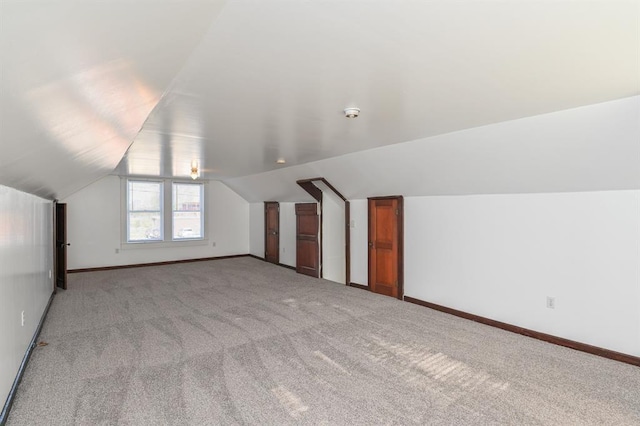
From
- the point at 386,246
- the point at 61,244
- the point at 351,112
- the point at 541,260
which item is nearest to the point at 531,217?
the point at 541,260

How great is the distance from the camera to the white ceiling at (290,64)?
1184 millimetres

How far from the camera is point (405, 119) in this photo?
3.05m

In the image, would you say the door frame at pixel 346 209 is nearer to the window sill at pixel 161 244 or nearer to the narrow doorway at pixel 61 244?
the window sill at pixel 161 244

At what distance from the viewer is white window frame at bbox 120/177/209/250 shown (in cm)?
796

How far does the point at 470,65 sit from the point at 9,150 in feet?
8.60

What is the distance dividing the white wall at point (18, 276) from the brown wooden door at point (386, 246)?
4550mm

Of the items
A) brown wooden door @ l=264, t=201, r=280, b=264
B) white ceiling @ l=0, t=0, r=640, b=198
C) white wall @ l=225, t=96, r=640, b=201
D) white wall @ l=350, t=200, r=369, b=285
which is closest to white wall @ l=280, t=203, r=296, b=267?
brown wooden door @ l=264, t=201, r=280, b=264

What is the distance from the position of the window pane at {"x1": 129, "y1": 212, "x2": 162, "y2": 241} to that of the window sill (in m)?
0.14

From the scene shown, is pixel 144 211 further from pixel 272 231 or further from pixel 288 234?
pixel 288 234

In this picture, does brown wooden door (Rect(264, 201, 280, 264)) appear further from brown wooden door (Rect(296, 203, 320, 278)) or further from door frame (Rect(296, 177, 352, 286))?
door frame (Rect(296, 177, 352, 286))

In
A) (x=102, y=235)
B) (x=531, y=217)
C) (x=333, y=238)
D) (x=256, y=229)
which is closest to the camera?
(x=531, y=217)

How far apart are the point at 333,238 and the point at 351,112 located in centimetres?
465

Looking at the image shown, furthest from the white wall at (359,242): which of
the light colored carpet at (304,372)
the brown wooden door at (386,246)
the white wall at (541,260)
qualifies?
the light colored carpet at (304,372)

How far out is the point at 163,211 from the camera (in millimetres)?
8477
